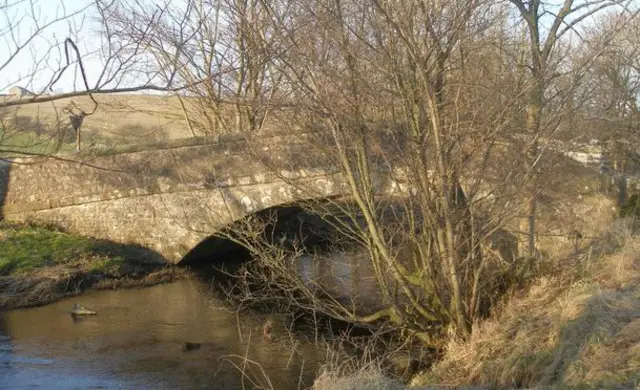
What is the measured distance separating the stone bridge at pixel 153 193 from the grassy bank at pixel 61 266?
1.00 feet

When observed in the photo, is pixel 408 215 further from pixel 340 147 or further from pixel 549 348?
pixel 549 348

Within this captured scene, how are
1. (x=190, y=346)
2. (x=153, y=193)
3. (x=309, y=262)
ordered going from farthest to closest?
(x=153, y=193), (x=309, y=262), (x=190, y=346)

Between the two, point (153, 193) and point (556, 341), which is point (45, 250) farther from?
point (556, 341)

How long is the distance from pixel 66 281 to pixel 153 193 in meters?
2.29

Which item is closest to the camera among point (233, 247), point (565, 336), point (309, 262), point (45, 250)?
point (565, 336)

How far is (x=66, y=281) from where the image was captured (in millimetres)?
12008

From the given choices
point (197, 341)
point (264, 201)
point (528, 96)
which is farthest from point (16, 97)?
point (264, 201)

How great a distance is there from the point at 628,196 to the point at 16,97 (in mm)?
9106

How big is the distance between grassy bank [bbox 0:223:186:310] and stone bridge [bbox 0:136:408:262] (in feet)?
1.00

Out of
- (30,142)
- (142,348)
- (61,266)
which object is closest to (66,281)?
(61,266)

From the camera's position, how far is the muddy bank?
37.1 ft

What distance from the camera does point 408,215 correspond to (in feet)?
25.1

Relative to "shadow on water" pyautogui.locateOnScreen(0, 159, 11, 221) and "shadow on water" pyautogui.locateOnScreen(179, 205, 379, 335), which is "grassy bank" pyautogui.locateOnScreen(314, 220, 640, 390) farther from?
"shadow on water" pyautogui.locateOnScreen(0, 159, 11, 221)

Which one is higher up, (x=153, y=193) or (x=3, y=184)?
(x=3, y=184)
